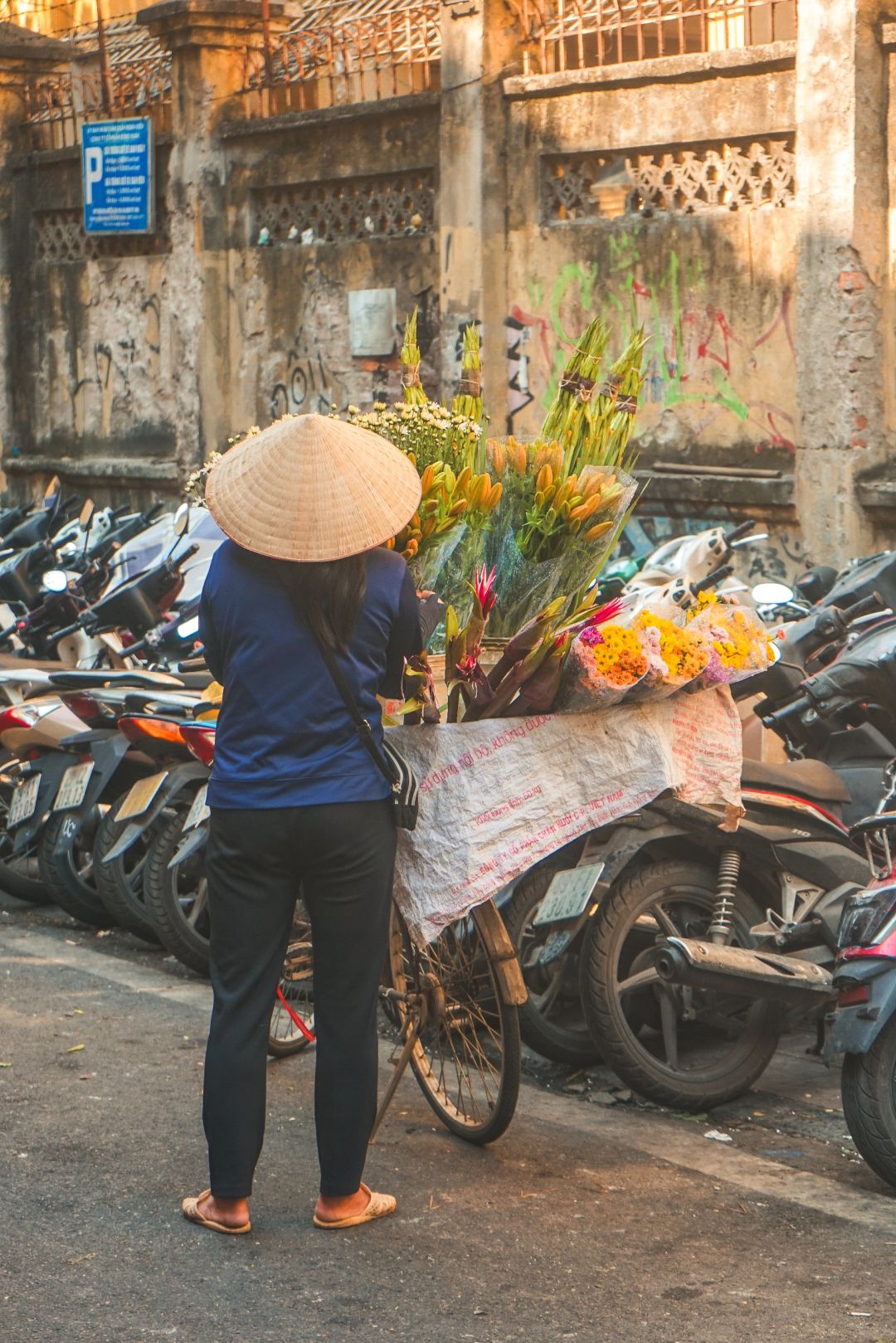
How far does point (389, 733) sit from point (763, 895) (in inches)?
52.6

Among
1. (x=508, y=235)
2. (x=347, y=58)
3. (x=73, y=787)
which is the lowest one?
(x=73, y=787)

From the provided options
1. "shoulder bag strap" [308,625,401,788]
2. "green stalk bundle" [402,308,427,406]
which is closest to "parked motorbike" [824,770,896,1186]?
"shoulder bag strap" [308,625,401,788]

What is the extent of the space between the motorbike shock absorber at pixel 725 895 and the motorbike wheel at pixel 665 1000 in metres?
0.05

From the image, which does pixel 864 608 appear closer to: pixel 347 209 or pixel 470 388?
pixel 470 388

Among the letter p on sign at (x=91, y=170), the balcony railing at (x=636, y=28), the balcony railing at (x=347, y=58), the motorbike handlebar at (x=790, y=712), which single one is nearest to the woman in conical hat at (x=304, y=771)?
the motorbike handlebar at (x=790, y=712)

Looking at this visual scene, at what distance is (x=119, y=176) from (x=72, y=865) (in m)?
9.32

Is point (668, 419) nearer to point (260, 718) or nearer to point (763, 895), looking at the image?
point (763, 895)

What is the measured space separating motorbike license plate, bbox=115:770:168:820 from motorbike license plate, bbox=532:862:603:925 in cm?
195

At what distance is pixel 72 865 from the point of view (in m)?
7.20

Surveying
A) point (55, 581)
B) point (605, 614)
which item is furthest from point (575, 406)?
point (55, 581)

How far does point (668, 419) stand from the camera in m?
10.8

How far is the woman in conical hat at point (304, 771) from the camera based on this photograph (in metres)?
4.00

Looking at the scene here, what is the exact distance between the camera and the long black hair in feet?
13.1

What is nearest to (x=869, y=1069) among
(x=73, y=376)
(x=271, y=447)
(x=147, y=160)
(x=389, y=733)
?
(x=389, y=733)
